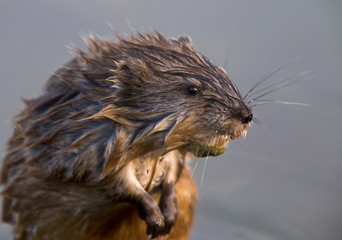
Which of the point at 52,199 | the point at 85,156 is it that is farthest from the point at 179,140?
the point at 52,199

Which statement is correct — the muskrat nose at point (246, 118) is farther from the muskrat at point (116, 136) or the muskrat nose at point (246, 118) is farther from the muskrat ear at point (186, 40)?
the muskrat ear at point (186, 40)

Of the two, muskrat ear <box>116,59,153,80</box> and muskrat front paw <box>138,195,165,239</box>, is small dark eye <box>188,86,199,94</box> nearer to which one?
muskrat ear <box>116,59,153,80</box>

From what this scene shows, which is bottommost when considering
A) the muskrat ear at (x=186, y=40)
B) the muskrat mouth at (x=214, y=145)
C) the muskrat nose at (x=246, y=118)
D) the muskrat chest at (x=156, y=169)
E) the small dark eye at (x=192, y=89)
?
the muskrat chest at (x=156, y=169)

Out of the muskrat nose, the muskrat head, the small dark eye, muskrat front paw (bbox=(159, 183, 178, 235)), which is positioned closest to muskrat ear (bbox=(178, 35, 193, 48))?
the muskrat head

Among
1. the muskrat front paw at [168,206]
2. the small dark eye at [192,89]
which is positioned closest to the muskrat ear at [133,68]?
the small dark eye at [192,89]

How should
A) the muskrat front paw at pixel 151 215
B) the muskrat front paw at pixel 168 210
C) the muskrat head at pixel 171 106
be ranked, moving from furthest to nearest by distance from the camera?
the muskrat front paw at pixel 168 210, the muskrat front paw at pixel 151 215, the muskrat head at pixel 171 106

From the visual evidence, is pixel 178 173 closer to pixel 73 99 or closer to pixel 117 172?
pixel 117 172

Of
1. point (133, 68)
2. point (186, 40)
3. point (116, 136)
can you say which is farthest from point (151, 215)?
point (186, 40)

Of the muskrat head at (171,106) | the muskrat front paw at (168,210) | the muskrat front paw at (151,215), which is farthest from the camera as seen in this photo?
the muskrat front paw at (168,210)

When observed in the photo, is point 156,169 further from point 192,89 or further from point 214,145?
point 192,89
